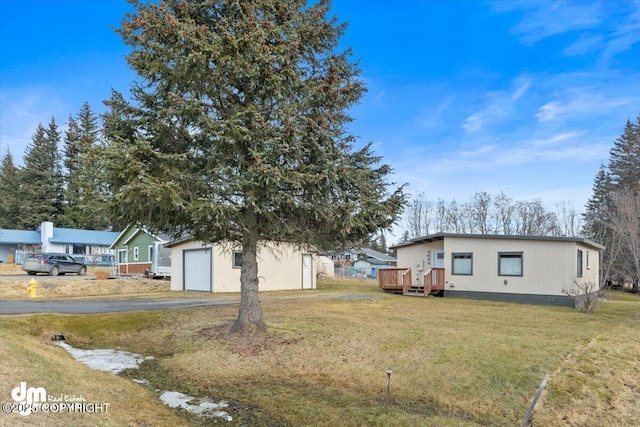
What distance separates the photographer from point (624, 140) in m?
43.9

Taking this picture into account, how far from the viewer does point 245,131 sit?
7.68 m

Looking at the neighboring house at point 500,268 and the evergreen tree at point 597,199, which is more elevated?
the evergreen tree at point 597,199

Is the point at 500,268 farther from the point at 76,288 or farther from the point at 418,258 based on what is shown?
the point at 76,288

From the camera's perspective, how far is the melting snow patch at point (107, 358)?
760 centimetres

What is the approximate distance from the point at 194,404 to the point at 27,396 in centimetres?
205

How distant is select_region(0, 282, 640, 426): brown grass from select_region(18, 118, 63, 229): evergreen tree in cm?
4482

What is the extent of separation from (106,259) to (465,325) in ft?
135

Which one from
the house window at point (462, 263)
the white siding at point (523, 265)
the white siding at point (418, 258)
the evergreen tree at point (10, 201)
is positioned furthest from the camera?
the evergreen tree at point (10, 201)

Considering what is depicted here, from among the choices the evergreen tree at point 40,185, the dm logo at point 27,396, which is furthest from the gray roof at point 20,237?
the dm logo at point 27,396

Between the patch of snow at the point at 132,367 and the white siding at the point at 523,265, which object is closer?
the patch of snow at the point at 132,367

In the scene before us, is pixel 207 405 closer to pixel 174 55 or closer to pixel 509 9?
pixel 174 55

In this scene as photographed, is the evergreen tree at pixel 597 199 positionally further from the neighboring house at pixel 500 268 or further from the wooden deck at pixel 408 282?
the wooden deck at pixel 408 282

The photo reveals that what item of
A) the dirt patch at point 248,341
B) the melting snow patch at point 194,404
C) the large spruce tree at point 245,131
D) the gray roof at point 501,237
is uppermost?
the large spruce tree at point 245,131

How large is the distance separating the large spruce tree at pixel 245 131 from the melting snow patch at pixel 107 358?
212 centimetres
